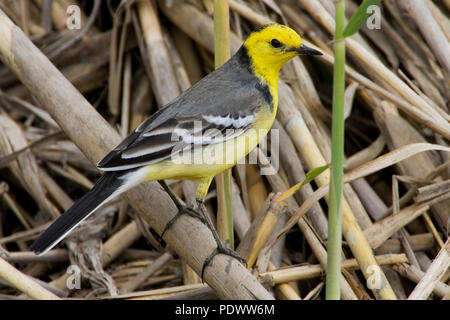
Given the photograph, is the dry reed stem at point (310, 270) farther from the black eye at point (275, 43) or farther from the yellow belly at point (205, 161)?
the black eye at point (275, 43)

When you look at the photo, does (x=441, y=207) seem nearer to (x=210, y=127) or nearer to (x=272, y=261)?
(x=272, y=261)

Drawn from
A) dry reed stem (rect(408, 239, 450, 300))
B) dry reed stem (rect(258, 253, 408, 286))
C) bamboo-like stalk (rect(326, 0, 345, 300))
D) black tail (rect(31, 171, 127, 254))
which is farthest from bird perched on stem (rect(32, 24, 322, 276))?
dry reed stem (rect(408, 239, 450, 300))

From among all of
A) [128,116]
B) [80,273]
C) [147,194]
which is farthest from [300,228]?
[128,116]

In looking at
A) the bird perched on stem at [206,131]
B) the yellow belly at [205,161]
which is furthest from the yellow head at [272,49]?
the yellow belly at [205,161]

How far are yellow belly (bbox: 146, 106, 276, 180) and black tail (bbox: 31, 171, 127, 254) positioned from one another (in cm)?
19

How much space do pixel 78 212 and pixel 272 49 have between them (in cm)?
137

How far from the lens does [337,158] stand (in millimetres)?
2086

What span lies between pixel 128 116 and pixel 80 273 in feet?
4.14

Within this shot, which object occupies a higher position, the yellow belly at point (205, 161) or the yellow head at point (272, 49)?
the yellow head at point (272, 49)

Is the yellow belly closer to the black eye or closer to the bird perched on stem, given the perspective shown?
the bird perched on stem

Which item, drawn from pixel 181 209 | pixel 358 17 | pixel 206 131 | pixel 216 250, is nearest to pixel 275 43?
pixel 206 131

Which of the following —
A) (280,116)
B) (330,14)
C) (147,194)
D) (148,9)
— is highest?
(148,9)

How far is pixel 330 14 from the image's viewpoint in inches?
158

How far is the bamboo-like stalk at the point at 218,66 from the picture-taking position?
2984 millimetres
